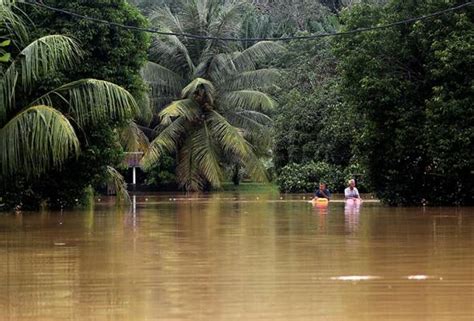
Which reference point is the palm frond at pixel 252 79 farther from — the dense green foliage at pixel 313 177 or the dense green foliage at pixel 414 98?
the dense green foliage at pixel 414 98

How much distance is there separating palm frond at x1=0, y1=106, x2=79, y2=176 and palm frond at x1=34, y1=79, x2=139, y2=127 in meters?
1.95

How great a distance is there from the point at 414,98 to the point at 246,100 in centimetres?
1911

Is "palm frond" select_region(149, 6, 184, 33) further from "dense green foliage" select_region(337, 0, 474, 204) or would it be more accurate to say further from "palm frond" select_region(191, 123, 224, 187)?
"dense green foliage" select_region(337, 0, 474, 204)

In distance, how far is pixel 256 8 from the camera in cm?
5675

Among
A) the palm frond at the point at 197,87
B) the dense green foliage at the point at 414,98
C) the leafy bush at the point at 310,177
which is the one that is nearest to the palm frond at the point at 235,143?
the palm frond at the point at 197,87

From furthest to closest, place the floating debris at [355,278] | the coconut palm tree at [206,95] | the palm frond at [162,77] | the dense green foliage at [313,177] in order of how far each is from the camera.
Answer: the palm frond at [162,77]
the coconut palm tree at [206,95]
the dense green foliage at [313,177]
the floating debris at [355,278]

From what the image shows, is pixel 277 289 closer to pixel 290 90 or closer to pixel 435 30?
pixel 435 30

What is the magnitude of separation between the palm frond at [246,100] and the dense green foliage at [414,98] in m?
16.7

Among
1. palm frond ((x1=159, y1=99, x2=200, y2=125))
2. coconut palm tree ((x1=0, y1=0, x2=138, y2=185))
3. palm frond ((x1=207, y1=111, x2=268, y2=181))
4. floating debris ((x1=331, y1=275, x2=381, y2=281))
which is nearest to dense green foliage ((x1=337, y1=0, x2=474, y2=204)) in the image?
coconut palm tree ((x1=0, y1=0, x2=138, y2=185))

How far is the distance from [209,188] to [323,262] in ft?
119

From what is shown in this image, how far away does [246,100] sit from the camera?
151 feet

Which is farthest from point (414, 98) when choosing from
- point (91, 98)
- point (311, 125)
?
point (311, 125)

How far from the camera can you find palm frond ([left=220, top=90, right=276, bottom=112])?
4572cm

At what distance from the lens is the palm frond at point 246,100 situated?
150ft
